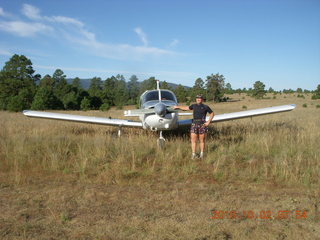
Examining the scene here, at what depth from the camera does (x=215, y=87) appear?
56281 millimetres

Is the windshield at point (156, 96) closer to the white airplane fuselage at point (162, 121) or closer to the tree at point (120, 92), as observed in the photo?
the white airplane fuselage at point (162, 121)

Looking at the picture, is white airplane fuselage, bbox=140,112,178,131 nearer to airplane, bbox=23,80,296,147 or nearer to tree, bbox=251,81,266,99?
airplane, bbox=23,80,296,147

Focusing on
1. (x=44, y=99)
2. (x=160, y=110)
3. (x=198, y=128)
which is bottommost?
(x=198, y=128)

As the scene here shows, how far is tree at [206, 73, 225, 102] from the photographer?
5635 centimetres

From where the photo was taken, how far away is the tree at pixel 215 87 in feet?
185

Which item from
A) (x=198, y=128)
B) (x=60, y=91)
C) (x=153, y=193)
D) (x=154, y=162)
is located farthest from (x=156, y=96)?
(x=60, y=91)

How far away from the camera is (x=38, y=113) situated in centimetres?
949

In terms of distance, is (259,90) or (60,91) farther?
(259,90)

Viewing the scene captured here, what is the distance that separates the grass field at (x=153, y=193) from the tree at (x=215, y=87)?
50.8 metres

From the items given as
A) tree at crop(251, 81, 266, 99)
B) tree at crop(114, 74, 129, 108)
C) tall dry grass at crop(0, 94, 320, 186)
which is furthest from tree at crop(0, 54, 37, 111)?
tree at crop(251, 81, 266, 99)

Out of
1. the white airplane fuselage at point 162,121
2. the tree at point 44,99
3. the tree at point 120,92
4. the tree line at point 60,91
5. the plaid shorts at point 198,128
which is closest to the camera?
the plaid shorts at point 198,128

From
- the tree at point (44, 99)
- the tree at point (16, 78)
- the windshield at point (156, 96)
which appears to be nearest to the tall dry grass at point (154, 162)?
the windshield at point (156, 96)

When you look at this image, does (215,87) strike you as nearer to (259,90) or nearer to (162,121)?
(259,90)

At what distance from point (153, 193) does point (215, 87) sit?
5450 cm
